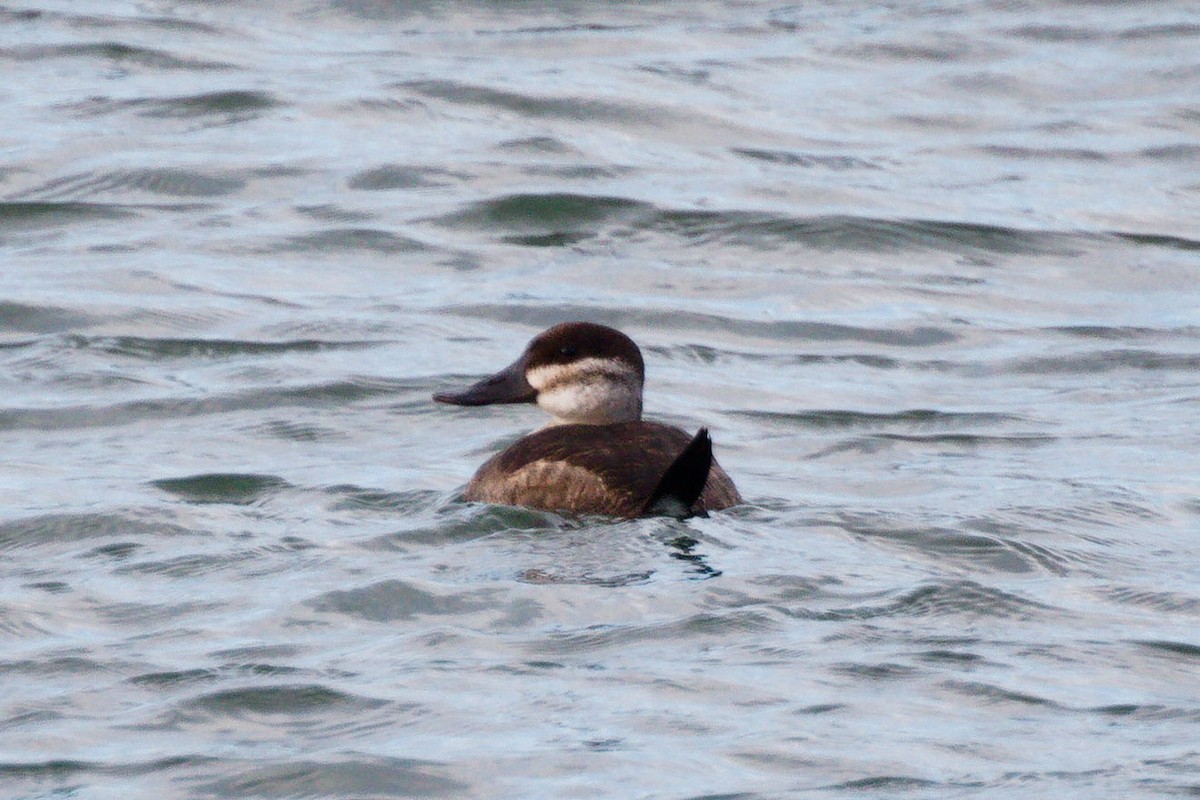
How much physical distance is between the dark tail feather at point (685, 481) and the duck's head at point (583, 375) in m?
0.79

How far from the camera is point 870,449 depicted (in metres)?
9.61

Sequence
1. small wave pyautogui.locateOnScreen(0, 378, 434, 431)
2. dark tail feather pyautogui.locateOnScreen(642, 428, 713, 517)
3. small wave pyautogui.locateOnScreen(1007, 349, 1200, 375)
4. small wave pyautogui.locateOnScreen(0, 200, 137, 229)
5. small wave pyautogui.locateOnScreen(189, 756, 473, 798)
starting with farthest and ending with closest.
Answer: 1. small wave pyautogui.locateOnScreen(0, 200, 137, 229)
2. small wave pyautogui.locateOnScreen(1007, 349, 1200, 375)
3. small wave pyautogui.locateOnScreen(0, 378, 434, 431)
4. dark tail feather pyautogui.locateOnScreen(642, 428, 713, 517)
5. small wave pyautogui.locateOnScreen(189, 756, 473, 798)

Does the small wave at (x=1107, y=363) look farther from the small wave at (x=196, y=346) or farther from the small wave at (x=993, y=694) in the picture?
the small wave at (x=993, y=694)

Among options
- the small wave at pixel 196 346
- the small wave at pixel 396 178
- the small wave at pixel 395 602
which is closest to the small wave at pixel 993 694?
the small wave at pixel 395 602

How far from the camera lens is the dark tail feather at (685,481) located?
7.40 m

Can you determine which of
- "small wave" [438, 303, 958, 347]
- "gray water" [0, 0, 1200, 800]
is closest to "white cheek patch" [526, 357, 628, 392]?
"gray water" [0, 0, 1200, 800]

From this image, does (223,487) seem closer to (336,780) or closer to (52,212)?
(336,780)

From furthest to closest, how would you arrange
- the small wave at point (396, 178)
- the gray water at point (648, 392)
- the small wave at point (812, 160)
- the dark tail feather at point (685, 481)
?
the small wave at point (812, 160), the small wave at point (396, 178), the dark tail feather at point (685, 481), the gray water at point (648, 392)

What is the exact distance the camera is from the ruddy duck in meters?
7.77

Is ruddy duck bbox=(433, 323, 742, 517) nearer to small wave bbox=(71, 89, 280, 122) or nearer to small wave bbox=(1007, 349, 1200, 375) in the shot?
Answer: small wave bbox=(1007, 349, 1200, 375)

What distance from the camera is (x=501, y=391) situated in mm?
8805

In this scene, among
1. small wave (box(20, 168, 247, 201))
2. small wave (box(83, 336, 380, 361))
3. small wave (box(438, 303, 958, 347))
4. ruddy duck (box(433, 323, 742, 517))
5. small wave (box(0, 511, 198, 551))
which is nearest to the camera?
ruddy duck (box(433, 323, 742, 517))

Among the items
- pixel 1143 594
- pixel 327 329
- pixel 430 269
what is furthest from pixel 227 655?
pixel 430 269

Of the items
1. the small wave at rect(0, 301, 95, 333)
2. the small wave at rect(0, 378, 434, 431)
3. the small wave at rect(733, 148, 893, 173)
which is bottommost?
the small wave at rect(0, 378, 434, 431)
